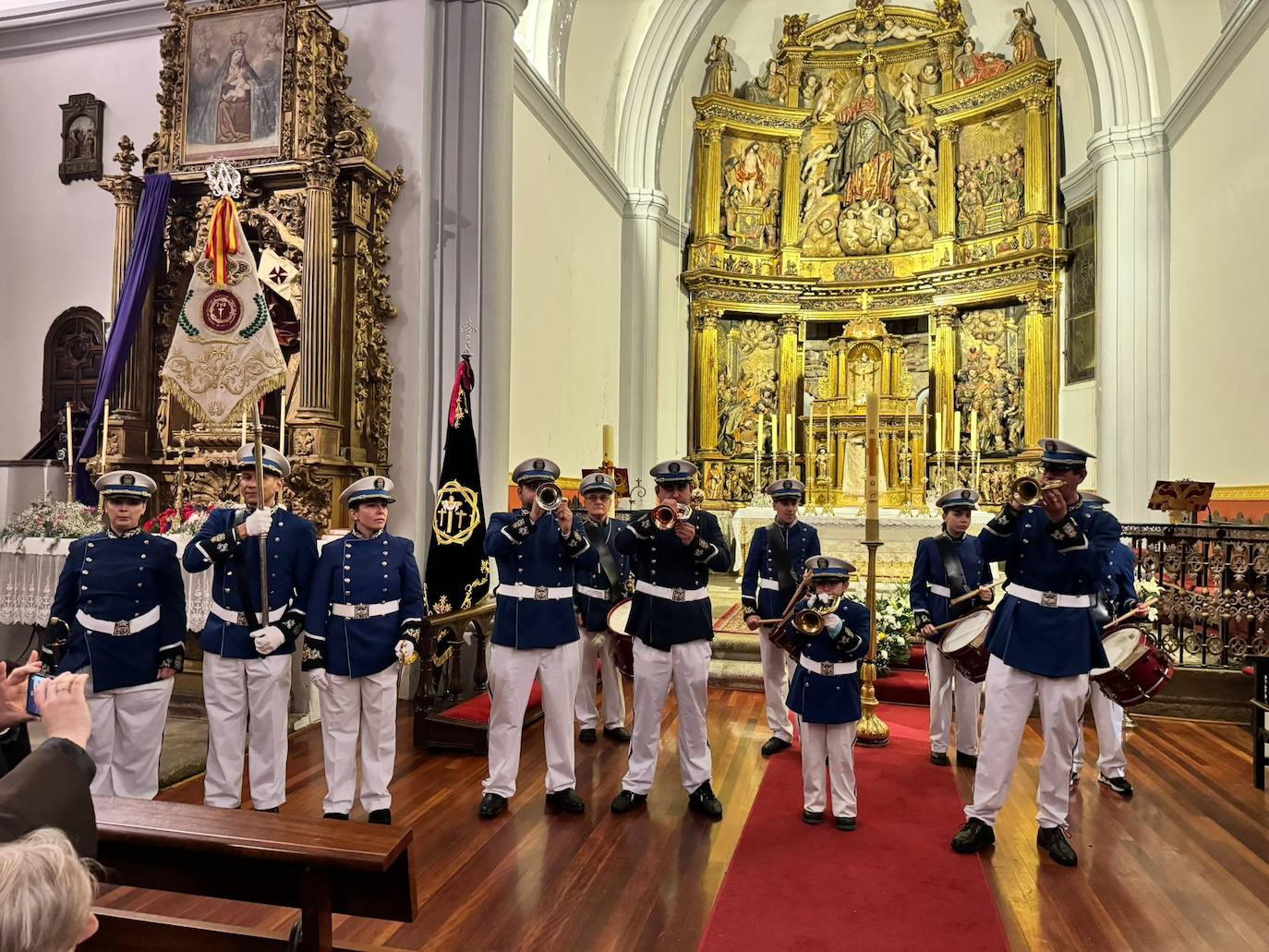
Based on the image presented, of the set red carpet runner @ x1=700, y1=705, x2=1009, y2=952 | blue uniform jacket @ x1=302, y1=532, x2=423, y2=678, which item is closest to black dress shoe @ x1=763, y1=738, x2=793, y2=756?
red carpet runner @ x1=700, y1=705, x2=1009, y2=952

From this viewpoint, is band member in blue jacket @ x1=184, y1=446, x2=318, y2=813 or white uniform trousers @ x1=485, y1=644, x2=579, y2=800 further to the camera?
white uniform trousers @ x1=485, y1=644, x2=579, y2=800

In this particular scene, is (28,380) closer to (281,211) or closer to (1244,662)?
(281,211)

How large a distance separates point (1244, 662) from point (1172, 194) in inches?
269

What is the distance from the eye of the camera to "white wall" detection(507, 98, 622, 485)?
9625 mm

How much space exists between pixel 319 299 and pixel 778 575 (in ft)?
14.3

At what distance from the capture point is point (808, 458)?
14.0 meters

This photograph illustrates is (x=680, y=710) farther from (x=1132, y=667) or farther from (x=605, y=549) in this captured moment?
(x=1132, y=667)

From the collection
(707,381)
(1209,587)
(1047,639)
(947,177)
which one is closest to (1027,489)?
(1047,639)

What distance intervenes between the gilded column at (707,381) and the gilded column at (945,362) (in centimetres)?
358

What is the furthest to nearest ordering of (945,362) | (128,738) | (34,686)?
(945,362), (128,738), (34,686)

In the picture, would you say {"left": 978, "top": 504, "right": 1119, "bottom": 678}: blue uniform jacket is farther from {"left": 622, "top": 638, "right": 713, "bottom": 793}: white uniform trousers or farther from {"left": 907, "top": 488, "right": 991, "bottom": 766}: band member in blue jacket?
{"left": 622, "top": 638, "right": 713, "bottom": 793}: white uniform trousers

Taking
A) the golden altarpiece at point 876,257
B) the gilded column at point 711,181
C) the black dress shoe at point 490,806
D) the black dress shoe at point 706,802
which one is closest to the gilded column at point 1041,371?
the golden altarpiece at point 876,257

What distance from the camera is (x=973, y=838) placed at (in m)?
4.22

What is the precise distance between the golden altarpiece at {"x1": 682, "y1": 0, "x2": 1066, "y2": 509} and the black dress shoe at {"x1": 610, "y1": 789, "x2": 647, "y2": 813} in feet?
28.3
